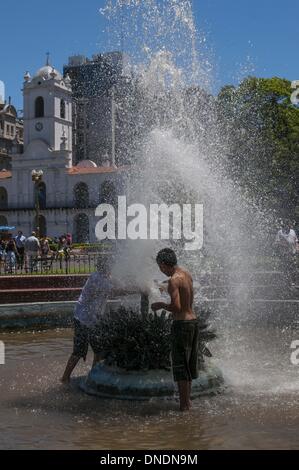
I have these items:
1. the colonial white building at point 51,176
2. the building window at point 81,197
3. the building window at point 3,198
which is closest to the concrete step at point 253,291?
the colonial white building at point 51,176

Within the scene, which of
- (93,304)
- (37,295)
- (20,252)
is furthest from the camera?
(20,252)

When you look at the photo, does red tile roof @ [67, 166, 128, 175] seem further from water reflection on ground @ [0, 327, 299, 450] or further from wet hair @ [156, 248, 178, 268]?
wet hair @ [156, 248, 178, 268]

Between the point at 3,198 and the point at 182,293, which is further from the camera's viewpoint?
the point at 3,198

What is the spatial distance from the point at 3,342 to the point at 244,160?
1911 centimetres

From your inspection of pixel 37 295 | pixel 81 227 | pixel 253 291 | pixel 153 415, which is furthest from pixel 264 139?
pixel 81 227

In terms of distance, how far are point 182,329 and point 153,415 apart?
0.82m

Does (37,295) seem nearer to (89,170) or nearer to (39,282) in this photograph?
(39,282)

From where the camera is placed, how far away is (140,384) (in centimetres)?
648

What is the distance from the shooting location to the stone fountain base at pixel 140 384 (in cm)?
643

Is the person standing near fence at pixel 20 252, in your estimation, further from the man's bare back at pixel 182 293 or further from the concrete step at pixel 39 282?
the man's bare back at pixel 182 293

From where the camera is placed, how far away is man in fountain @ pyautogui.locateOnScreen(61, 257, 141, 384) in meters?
7.05

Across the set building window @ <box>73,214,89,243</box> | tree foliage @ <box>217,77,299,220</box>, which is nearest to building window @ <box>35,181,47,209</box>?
building window @ <box>73,214,89,243</box>

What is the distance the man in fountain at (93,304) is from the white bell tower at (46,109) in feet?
205

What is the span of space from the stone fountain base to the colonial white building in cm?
5319
